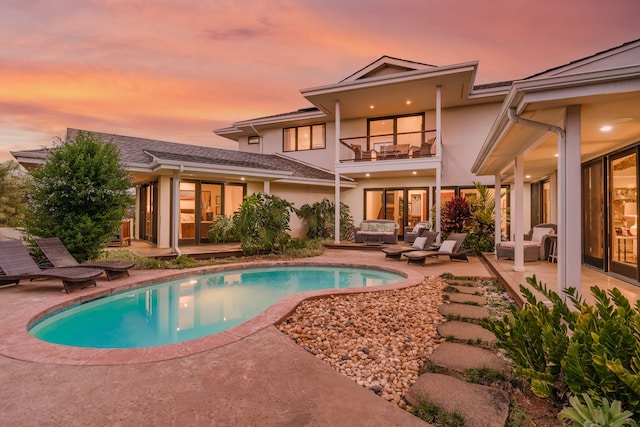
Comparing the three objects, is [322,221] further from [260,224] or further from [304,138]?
[260,224]

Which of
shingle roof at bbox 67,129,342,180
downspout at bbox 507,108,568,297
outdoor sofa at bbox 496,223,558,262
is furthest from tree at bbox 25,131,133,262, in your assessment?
outdoor sofa at bbox 496,223,558,262

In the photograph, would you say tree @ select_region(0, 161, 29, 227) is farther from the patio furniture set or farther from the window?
the patio furniture set

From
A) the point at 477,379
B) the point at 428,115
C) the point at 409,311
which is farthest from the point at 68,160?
the point at 428,115

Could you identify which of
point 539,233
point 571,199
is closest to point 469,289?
point 571,199

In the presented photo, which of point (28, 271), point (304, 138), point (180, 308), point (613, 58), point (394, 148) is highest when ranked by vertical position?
point (304, 138)

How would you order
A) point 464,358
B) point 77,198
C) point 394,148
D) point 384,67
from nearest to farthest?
point 464,358, point 77,198, point 394,148, point 384,67

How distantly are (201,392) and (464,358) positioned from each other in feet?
8.26

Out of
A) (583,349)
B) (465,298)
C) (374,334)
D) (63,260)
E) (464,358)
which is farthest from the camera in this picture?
(63,260)

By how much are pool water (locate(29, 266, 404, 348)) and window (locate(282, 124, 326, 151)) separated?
10.2 m

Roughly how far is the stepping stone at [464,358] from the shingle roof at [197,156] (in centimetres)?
1010

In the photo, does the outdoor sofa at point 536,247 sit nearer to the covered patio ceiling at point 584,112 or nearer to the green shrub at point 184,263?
the covered patio ceiling at point 584,112

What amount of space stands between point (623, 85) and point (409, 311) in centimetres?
376

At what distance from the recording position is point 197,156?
1345 cm

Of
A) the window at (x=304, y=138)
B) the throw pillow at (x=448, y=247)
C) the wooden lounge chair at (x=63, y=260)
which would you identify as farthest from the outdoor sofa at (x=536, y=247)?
the window at (x=304, y=138)
